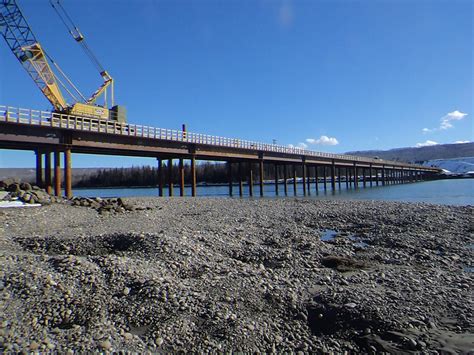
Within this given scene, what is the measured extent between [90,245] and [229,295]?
6.15 metres

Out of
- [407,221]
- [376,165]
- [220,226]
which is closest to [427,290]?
[220,226]

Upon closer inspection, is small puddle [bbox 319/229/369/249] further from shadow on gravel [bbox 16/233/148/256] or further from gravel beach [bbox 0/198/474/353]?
shadow on gravel [bbox 16/233/148/256]

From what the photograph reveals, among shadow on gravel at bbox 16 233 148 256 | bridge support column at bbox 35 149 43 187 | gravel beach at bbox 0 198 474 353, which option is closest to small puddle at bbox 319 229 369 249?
gravel beach at bbox 0 198 474 353

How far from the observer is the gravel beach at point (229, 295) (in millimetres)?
5332

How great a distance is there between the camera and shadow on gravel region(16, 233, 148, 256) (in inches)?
404

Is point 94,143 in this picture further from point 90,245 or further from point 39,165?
point 90,245

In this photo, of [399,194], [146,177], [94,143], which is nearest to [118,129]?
[94,143]

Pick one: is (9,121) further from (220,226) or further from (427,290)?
(427,290)

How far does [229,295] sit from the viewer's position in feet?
22.6

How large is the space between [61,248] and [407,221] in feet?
56.2

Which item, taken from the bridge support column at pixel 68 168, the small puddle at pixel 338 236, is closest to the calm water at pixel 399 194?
the small puddle at pixel 338 236

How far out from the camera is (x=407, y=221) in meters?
18.3

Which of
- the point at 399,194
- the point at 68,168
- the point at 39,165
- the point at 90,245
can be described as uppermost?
the point at 39,165

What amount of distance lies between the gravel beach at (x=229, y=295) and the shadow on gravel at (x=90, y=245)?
43 mm
